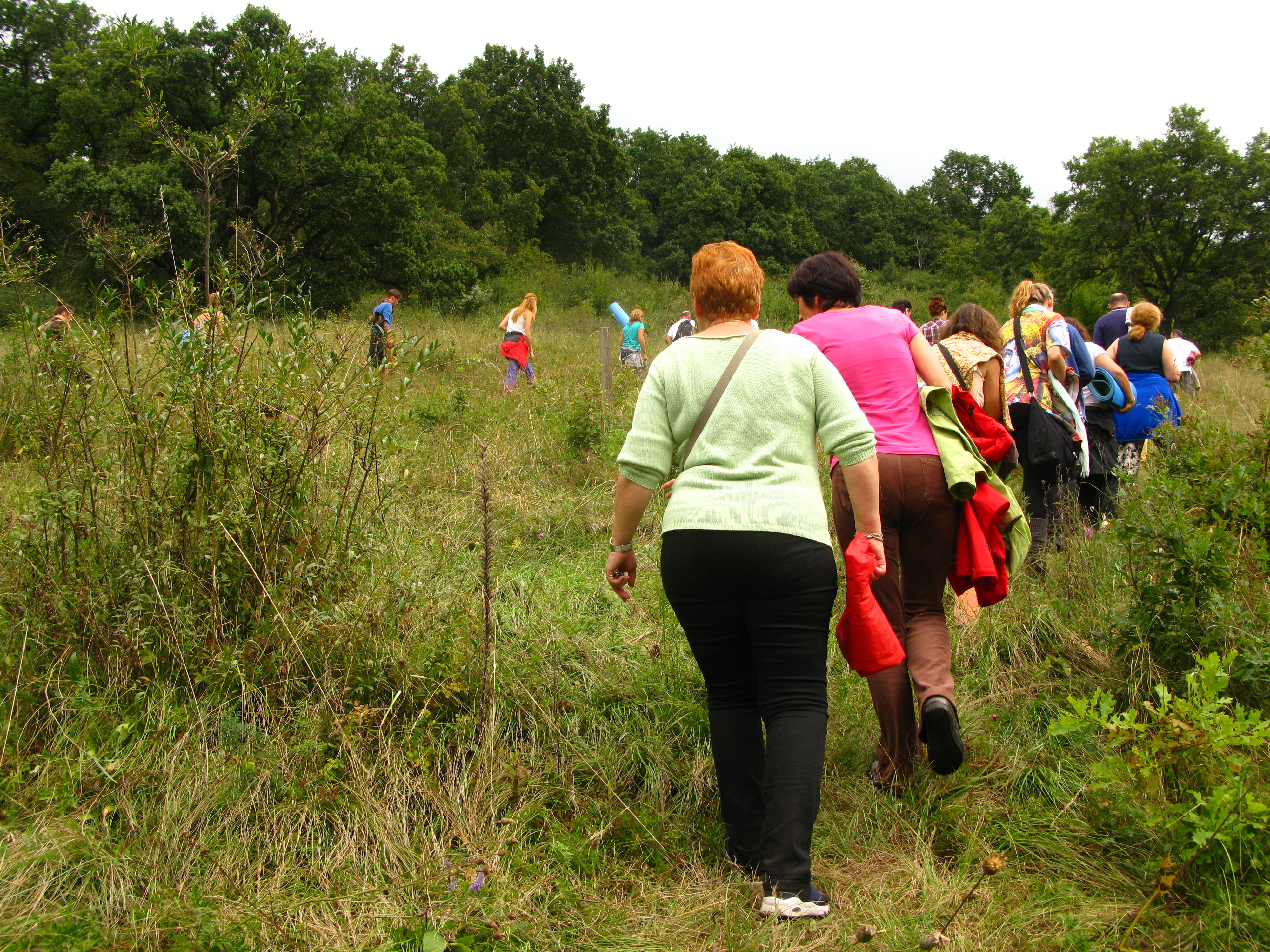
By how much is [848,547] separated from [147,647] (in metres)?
2.45

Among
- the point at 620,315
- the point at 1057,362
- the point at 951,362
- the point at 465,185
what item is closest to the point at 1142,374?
the point at 1057,362

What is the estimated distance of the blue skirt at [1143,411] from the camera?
5824 millimetres

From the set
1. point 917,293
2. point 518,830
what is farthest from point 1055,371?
point 917,293

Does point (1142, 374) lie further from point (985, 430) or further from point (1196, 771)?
point (1196, 771)

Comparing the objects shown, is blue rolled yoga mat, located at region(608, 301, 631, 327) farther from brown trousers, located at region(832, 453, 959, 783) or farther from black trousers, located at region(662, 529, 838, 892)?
black trousers, located at region(662, 529, 838, 892)

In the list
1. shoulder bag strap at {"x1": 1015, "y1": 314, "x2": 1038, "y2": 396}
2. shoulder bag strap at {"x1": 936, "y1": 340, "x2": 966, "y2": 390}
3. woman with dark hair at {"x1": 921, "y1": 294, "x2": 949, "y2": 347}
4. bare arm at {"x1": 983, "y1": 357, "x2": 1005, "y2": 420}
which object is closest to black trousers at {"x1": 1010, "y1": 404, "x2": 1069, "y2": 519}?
shoulder bag strap at {"x1": 1015, "y1": 314, "x2": 1038, "y2": 396}

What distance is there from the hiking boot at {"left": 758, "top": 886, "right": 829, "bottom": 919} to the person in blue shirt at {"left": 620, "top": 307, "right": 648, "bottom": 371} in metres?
11.2

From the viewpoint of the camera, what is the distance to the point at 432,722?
9.64 feet

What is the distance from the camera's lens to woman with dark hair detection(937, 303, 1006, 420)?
4230mm

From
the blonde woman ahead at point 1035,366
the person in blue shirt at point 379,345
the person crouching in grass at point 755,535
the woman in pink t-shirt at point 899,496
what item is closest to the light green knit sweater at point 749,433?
the person crouching in grass at point 755,535

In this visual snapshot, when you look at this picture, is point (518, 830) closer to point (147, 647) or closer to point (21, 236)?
point (147, 647)

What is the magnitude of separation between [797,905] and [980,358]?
2.93 meters

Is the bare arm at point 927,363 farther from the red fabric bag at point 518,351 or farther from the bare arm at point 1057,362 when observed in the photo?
the red fabric bag at point 518,351

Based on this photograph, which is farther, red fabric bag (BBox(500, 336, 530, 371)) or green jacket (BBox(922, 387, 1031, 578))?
red fabric bag (BBox(500, 336, 530, 371))
